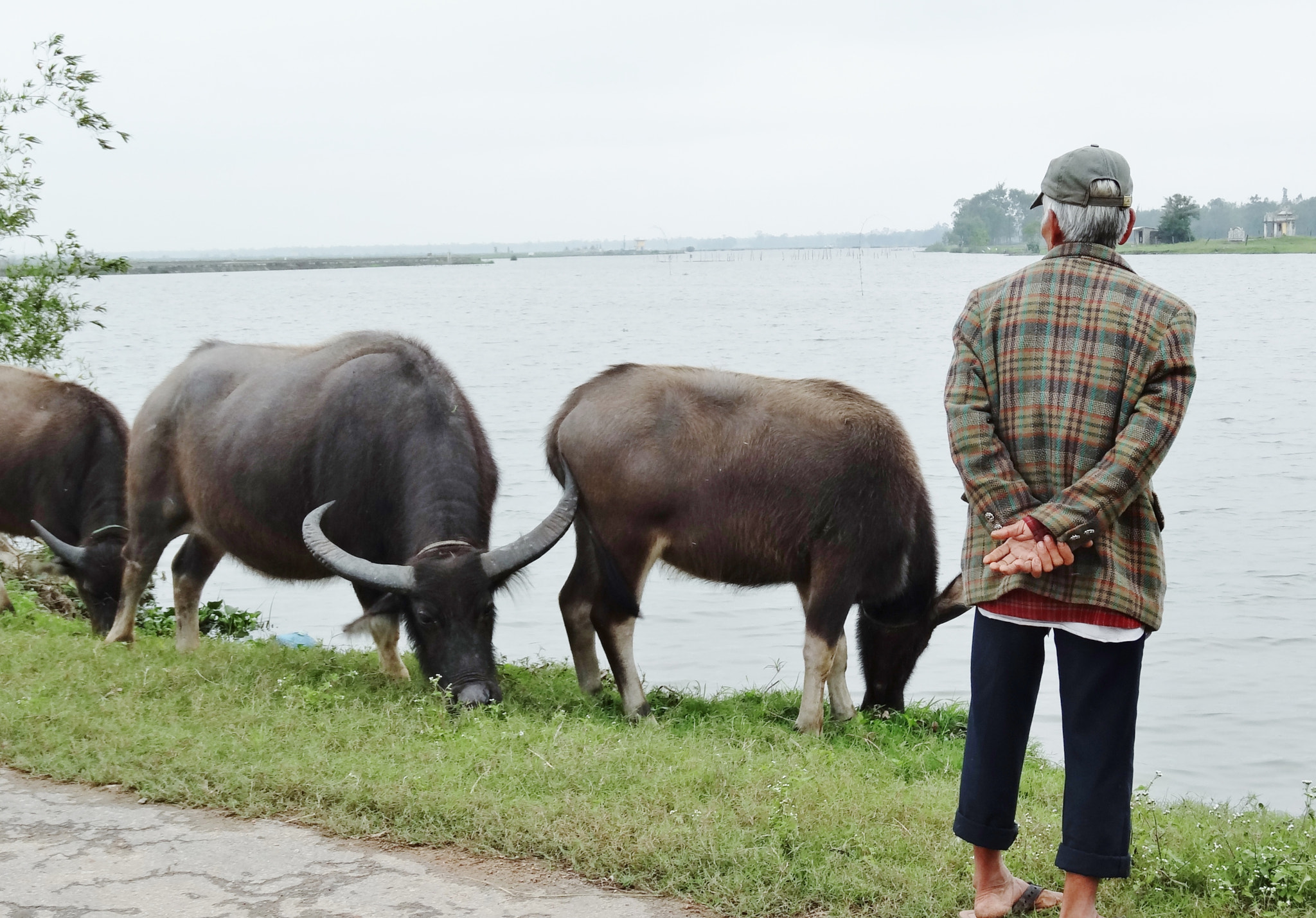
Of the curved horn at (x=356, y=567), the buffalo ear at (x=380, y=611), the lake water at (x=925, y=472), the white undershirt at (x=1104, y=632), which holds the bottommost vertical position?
the lake water at (x=925, y=472)

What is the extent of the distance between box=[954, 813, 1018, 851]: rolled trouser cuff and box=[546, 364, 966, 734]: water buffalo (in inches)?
108

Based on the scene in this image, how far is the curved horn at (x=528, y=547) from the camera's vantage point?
6.19 metres

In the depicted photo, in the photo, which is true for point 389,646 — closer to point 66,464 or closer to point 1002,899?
point 66,464

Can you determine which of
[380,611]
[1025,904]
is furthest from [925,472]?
[1025,904]

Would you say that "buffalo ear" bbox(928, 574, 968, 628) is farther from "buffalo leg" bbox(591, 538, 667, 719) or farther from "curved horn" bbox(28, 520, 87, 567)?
"curved horn" bbox(28, 520, 87, 567)

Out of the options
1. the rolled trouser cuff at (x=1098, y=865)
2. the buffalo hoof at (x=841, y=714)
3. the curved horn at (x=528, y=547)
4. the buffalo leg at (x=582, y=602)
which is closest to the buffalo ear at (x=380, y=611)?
→ the curved horn at (x=528, y=547)

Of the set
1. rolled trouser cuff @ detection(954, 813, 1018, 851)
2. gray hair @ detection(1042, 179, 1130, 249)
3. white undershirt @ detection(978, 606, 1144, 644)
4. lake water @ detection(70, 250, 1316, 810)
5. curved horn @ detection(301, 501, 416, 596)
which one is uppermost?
gray hair @ detection(1042, 179, 1130, 249)

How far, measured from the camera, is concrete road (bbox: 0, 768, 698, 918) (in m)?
3.78

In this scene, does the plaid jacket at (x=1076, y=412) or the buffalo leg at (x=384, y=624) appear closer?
the plaid jacket at (x=1076, y=412)


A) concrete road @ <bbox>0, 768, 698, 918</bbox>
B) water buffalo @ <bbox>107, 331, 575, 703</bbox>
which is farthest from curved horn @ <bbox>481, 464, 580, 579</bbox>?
concrete road @ <bbox>0, 768, 698, 918</bbox>

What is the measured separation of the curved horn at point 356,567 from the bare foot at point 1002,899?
10.8 ft

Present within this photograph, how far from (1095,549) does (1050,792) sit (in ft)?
8.17

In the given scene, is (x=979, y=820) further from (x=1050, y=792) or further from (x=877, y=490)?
(x=877, y=490)

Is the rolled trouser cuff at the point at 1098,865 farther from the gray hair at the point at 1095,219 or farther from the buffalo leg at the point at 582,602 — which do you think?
the buffalo leg at the point at 582,602
